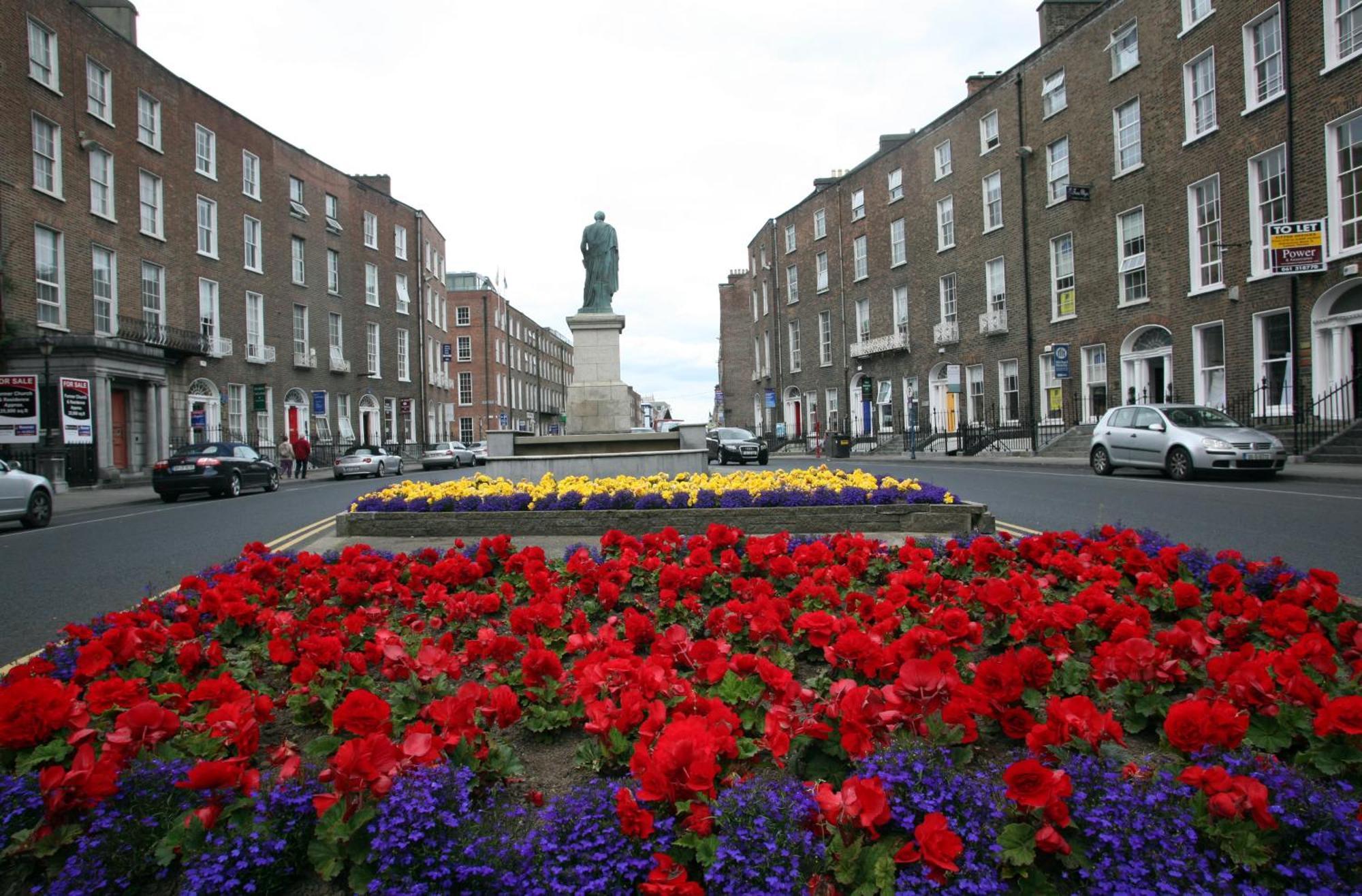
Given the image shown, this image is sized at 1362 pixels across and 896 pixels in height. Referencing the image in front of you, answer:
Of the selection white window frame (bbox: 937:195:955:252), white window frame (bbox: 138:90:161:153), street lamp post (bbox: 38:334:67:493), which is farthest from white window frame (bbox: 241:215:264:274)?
white window frame (bbox: 937:195:955:252)

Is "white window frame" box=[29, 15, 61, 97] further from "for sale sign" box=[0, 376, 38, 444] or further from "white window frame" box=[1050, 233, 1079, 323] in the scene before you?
"white window frame" box=[1050, 233, 1079, 323]

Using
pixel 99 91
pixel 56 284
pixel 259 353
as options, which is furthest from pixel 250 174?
pixel 56 284

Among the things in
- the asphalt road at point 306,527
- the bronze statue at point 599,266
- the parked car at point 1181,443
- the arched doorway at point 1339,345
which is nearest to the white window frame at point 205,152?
the asphalt road at point 306,527

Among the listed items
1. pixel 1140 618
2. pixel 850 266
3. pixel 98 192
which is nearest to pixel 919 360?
pixel 850 266

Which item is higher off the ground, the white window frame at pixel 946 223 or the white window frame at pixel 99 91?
the white window frame at pixel 99 91

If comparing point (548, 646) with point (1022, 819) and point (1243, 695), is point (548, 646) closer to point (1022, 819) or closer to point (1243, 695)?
point (1022, 819)

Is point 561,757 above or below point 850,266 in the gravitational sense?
below

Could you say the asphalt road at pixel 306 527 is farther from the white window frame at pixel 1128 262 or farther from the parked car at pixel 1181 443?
the white window frame at pixel 1128 262

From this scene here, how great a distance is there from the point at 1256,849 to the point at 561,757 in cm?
187

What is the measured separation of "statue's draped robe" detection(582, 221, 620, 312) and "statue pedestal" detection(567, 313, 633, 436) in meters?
1.17

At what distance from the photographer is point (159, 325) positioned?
91.8 feet

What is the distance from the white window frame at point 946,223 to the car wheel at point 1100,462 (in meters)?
18.4

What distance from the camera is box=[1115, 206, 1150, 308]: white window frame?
82.9ft

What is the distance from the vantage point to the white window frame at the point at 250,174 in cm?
3466
